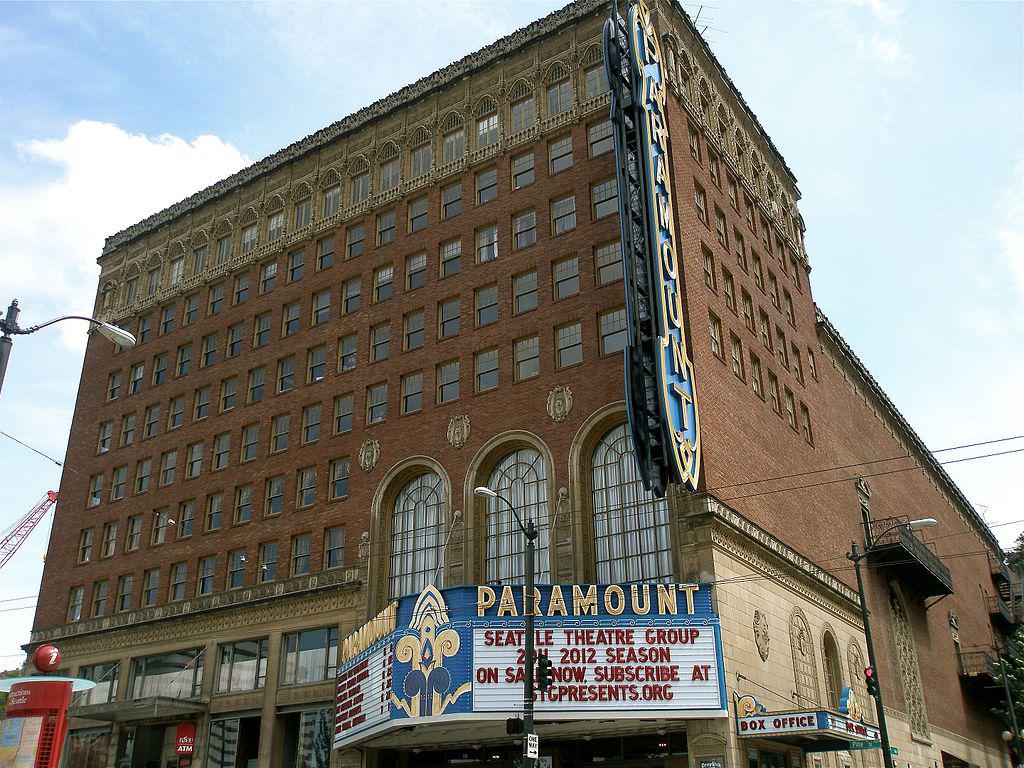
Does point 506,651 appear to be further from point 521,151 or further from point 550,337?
point 521,151

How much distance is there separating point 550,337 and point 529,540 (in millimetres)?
15854

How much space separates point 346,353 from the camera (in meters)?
49.8

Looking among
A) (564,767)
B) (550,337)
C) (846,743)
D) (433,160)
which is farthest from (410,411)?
(846,743)

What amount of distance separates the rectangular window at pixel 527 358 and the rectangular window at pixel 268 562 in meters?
15.8

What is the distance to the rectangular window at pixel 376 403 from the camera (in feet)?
153

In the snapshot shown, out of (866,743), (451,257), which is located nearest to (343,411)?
(451,257)

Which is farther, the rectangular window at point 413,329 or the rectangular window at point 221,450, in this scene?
the rectangular window at point 221,450

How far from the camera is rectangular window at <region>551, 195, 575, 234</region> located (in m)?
44.1

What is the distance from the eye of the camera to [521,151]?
156 ft

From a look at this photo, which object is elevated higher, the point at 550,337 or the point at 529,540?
the point at 550,337

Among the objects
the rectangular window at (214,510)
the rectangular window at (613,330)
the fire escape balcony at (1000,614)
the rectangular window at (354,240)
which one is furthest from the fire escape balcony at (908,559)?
the rectangular window at (214,510)

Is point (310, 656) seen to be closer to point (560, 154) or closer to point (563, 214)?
point (563, 214)

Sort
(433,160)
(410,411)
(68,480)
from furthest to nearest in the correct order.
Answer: (68,480) < (433,160) < (410,411)

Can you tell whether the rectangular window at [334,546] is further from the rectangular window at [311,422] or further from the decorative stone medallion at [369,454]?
the rectangular window at [311,422]
